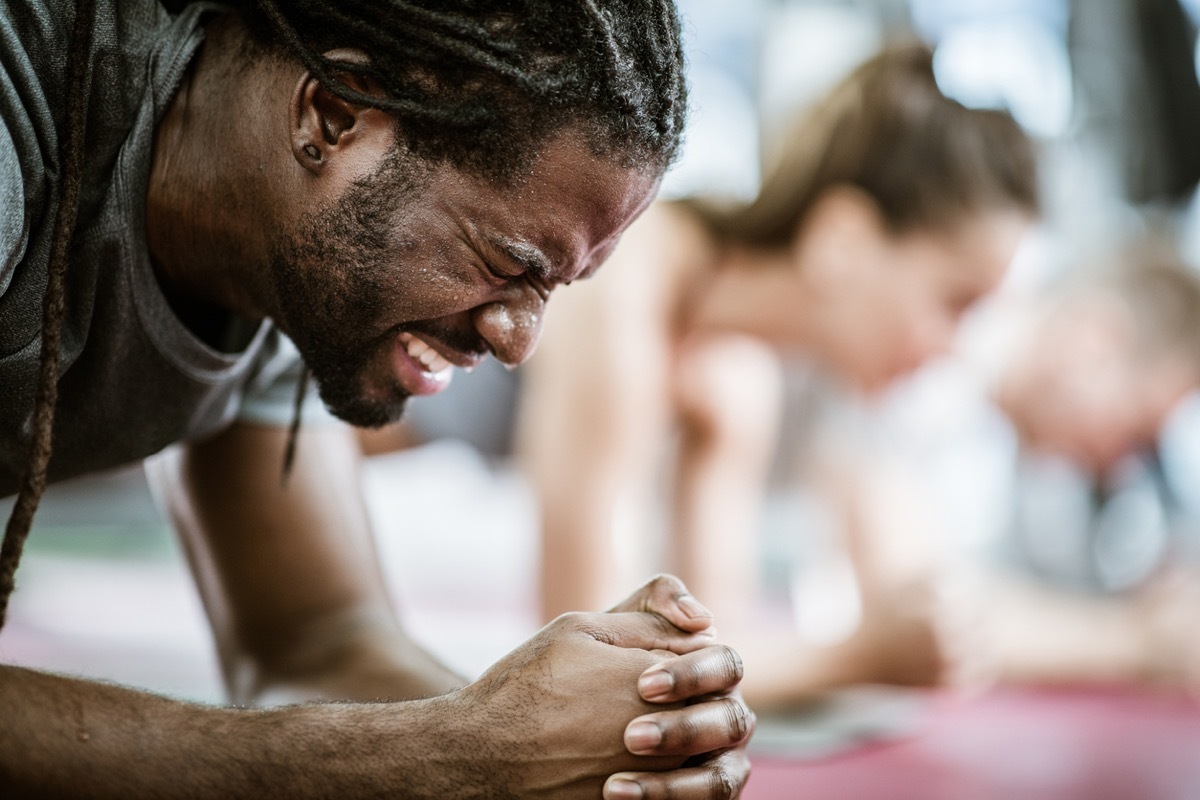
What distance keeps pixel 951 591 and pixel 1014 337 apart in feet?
4.08

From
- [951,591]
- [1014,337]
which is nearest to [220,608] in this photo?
[951,591]

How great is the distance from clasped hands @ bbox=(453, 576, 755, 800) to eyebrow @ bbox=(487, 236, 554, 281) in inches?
10.2

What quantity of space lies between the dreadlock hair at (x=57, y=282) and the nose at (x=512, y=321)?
294mm

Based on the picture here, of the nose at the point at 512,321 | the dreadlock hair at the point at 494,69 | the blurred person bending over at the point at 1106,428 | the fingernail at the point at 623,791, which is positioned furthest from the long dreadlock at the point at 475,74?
the blurred person bending over at the point at 1106,428

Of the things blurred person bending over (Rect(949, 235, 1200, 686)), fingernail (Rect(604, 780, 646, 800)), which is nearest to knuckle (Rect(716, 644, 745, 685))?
fingernail (Rect(604, 780, 646, 800))

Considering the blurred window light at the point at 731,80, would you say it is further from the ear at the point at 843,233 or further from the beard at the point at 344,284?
the beard at the point at 344,284

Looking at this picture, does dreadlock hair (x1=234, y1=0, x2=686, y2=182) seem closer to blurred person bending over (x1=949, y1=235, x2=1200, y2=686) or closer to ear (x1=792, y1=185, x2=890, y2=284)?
ear (x1=792, y1=185, x2=890, y2=284)

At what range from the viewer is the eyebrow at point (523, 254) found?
2.80 ft

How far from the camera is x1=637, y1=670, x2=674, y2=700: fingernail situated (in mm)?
768

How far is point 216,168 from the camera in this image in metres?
0.89

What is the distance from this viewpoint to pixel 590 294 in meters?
1.78

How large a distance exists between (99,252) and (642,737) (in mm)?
535

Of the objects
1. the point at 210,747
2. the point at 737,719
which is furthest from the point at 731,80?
the point at 210,747

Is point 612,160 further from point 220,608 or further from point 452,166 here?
point 220,608
